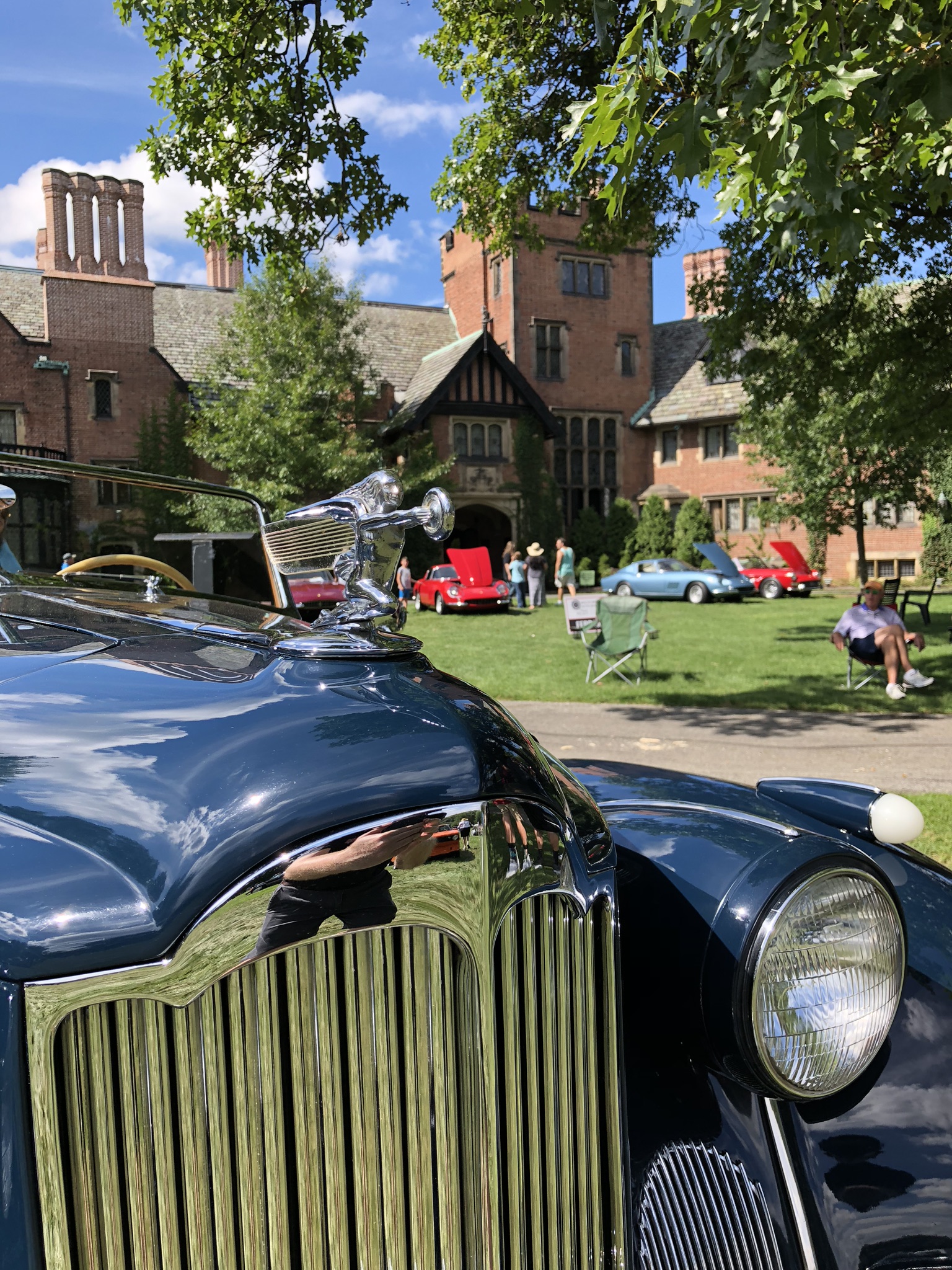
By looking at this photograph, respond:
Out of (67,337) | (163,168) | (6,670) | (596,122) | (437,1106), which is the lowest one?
(437,1106)

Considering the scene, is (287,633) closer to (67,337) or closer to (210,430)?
(210,430)

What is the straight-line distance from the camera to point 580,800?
64.3 inches

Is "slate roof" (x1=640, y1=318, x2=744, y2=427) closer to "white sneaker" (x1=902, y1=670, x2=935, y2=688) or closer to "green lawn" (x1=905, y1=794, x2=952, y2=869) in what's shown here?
"white sneaker" (x1=902, y1=670, x2=935, y2=688)

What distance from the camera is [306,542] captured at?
2.64 metres

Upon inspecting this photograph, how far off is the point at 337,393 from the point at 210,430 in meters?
4.83

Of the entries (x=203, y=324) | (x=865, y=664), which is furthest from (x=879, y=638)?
(x=203, y=324)

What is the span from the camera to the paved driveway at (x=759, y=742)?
674 centimetres

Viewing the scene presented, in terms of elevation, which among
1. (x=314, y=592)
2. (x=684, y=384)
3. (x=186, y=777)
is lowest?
(x=186, y=777)

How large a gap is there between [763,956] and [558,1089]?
1.40ft

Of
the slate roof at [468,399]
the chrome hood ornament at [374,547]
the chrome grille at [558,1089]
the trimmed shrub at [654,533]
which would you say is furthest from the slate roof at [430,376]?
the chrome grille at [558,1089]

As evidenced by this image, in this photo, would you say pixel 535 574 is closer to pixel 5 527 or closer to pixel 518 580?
pixel 518 580

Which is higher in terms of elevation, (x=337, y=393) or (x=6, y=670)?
(x=337, y=393)

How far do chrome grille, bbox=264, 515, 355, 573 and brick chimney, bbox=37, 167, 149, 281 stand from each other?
33915mm

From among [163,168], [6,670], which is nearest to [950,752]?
[6,670]
